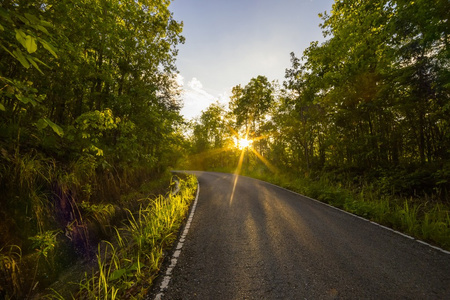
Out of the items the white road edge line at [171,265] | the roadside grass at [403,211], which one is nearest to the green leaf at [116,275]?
the white road edge line at [171,265]

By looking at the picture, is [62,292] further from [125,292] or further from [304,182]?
[304,182]

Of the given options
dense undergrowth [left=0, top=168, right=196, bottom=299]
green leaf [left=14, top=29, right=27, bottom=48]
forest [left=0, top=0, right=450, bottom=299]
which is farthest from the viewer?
forest [left=0, top=0, right=450, bottom=299]

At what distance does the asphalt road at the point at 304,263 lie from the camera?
3.12m

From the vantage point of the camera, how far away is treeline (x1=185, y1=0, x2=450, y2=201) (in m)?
7.55

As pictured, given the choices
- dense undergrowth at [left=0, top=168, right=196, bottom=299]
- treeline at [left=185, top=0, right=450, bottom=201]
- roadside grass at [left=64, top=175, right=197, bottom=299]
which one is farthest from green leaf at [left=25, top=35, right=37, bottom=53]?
treeline at [left=185, top=0, right=450, bottom=201]

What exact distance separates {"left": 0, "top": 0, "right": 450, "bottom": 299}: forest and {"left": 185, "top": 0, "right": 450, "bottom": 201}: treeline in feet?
0.26

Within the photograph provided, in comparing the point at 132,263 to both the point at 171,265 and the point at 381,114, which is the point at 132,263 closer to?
the point at 171,265

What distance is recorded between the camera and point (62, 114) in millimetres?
7547

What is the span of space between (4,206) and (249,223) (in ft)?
Result: 19.5

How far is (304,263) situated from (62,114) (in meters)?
9.49

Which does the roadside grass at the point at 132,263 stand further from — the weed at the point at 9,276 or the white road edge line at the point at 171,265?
the weed at the point at 9,276

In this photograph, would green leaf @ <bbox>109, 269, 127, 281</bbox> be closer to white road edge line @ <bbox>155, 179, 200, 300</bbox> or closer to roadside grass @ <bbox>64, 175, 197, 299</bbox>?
roadside grass @ <bbox>64, 175, 197, 299</bbox>

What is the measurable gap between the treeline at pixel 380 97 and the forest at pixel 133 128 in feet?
0.26

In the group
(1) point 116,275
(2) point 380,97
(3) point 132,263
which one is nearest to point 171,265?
(3) point 132,263
